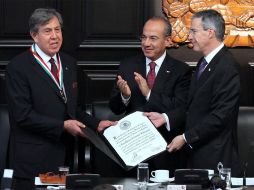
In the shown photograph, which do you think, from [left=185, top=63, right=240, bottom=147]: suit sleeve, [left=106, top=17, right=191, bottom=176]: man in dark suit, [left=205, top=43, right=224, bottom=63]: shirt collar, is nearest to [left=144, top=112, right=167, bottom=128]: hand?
[left=106, top=17, right=191, bottom=176]: man in dark suit

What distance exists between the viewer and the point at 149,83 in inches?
221

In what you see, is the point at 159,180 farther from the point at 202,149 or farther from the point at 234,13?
the point at 234,13

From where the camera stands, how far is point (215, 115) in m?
5.09

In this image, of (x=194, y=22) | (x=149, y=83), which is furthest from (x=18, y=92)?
(x=194, y=22)

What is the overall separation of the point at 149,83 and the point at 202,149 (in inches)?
28.0

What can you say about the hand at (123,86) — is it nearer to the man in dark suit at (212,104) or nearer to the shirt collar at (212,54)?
the man in dark suit at (212,104)

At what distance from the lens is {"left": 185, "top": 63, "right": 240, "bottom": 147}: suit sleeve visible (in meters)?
5.08

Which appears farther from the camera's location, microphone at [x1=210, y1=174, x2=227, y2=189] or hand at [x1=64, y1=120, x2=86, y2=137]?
hand at [x1=64, y1=120, x2=86, y2=137]

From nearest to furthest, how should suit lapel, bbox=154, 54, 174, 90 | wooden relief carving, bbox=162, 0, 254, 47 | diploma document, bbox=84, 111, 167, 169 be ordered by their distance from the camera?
diploma document, bbox=84, 111, 167, 169 → suit lapel, bbox=154, 54, 174, 90 → wooden relief carving, bbox=162, 0, 254, 47

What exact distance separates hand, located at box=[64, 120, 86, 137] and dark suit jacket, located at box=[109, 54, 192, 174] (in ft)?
1.35

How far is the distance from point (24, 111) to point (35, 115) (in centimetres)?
8

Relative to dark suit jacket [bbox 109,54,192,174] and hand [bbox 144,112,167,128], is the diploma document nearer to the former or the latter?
hand [bbox 144,112,167,128]

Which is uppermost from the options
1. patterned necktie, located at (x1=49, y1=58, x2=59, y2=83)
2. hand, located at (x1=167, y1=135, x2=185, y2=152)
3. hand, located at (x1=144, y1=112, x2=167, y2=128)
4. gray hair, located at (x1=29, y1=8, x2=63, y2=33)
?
gray hair, located at (x1=29, y1=8, x2=63, y2=33)

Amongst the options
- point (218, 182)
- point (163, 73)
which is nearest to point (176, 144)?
point (163, 73)
